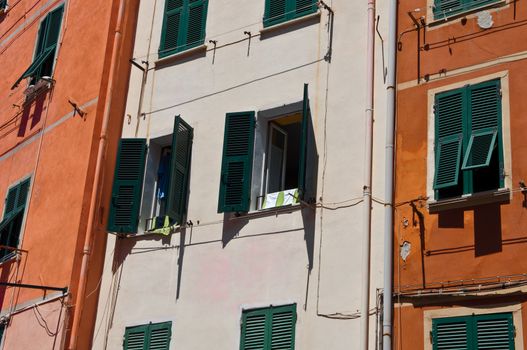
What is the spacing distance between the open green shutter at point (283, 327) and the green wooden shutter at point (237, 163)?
1771 millimetres

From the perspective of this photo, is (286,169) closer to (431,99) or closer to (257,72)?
(257,72)

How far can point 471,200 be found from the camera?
1233 cm

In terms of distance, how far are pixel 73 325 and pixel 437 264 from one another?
630cm

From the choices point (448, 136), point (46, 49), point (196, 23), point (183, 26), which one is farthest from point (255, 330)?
point (46, 49)

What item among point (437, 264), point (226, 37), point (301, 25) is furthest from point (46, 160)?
point (437, 264)

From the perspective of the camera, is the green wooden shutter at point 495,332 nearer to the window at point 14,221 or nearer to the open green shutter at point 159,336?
the open green shutter at point 159,336

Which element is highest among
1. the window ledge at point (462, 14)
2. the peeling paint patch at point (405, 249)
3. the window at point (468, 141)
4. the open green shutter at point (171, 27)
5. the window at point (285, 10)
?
the open green shutter at point (171, 27)

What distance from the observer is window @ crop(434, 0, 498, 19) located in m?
13.5

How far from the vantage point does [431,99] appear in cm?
1334

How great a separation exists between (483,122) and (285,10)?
4397 millimetres

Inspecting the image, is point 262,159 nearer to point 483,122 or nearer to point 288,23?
point 288,23

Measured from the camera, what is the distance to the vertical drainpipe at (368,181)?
41.4 feet

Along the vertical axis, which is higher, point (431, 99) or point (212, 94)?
point (212, 94)

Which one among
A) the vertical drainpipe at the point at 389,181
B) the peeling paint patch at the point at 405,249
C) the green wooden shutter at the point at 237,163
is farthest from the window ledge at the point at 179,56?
the peeling paint patch at the point at 405,249
